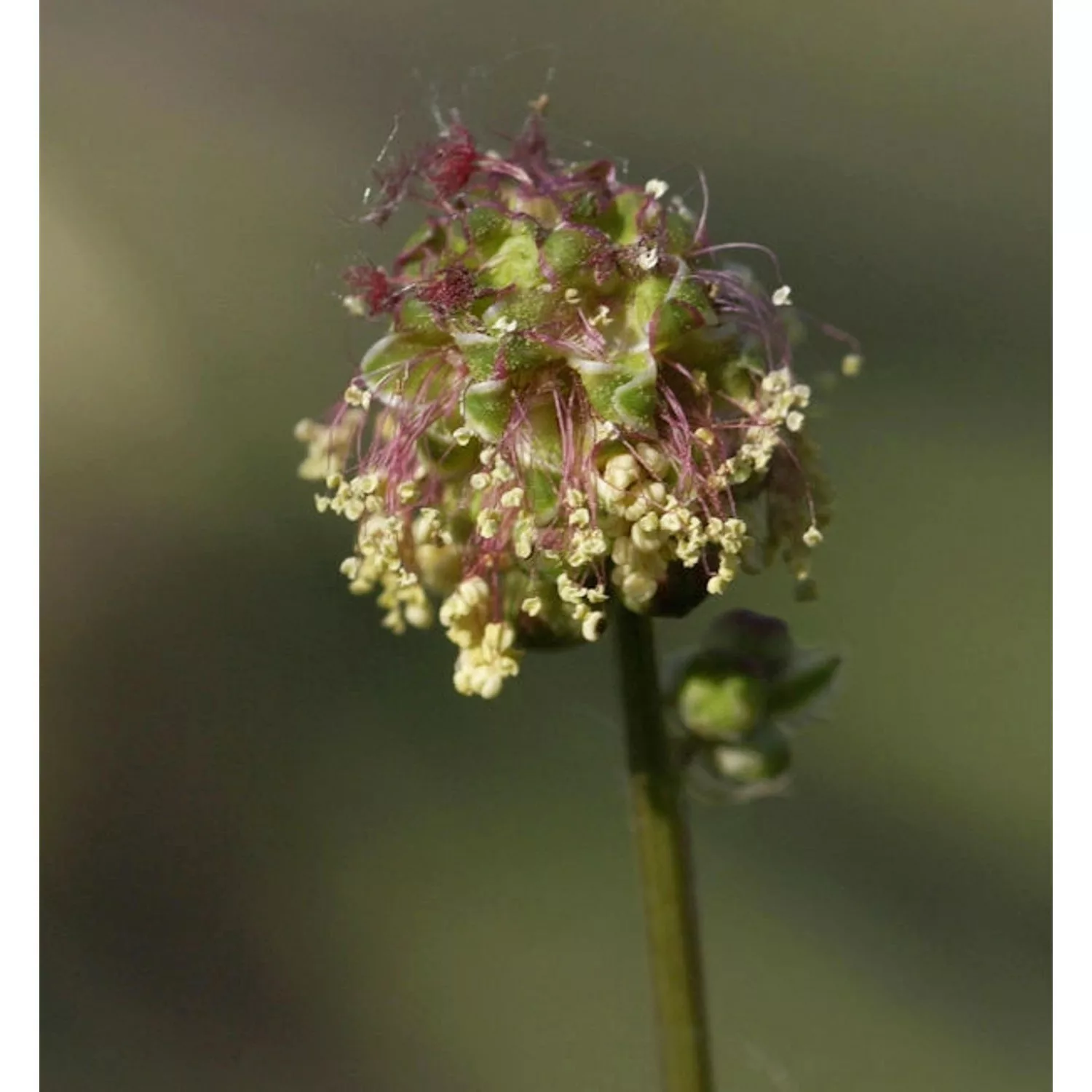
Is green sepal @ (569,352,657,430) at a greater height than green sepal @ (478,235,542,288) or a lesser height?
lesser

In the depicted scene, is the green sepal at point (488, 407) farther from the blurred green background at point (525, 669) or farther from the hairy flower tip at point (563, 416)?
the blurred green background at point (525, 669)

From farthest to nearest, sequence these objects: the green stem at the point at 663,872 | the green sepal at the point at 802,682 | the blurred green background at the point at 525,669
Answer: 1. the blurred green background at the point at 525,669
2. the green sepal at the point at 802,682
3. the green stem at the point at 663,872

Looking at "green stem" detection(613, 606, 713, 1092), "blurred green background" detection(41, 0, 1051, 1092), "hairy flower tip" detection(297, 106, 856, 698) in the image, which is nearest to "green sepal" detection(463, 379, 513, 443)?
"hairy flower tip" detection(297, 106, 856, 698)

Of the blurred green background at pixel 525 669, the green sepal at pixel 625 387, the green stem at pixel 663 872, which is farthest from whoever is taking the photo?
the blurred green background at pixel 525 669

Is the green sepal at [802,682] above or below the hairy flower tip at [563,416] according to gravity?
below

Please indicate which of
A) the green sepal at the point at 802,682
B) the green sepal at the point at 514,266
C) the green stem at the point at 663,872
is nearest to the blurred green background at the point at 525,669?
the green sepal at the point at 802,682

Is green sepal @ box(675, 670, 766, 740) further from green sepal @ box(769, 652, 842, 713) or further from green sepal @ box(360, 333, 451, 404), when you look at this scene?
green sepal @ box(360, 333, 451, 404)
